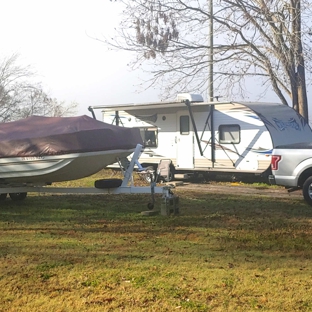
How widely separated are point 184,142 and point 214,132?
1.20m

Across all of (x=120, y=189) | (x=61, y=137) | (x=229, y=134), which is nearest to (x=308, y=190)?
(x=120, y=189)

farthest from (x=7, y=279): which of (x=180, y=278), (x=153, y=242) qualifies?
(x=153, y=242)

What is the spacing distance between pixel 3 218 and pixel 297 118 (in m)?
10.2

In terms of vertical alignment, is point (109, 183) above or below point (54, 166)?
below

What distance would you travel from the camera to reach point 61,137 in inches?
358

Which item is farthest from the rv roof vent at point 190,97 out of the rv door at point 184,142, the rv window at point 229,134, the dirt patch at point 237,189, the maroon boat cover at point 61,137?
the maroon boat cover at point 61,137

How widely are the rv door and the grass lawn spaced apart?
597 cm

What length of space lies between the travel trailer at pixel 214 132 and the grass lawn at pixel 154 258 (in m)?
4.55

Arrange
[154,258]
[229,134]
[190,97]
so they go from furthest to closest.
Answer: [190,97]
[229,134]
[154,258]

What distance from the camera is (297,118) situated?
16547 mm

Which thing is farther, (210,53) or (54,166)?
(210,53)

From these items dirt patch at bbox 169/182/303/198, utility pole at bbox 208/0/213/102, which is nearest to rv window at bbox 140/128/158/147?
dirt patch at bbox 169/182/303/198

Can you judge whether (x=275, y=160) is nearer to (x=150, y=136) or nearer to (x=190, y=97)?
(x=190, y=97)

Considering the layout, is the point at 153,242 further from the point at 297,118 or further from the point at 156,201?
the point at 297,118
